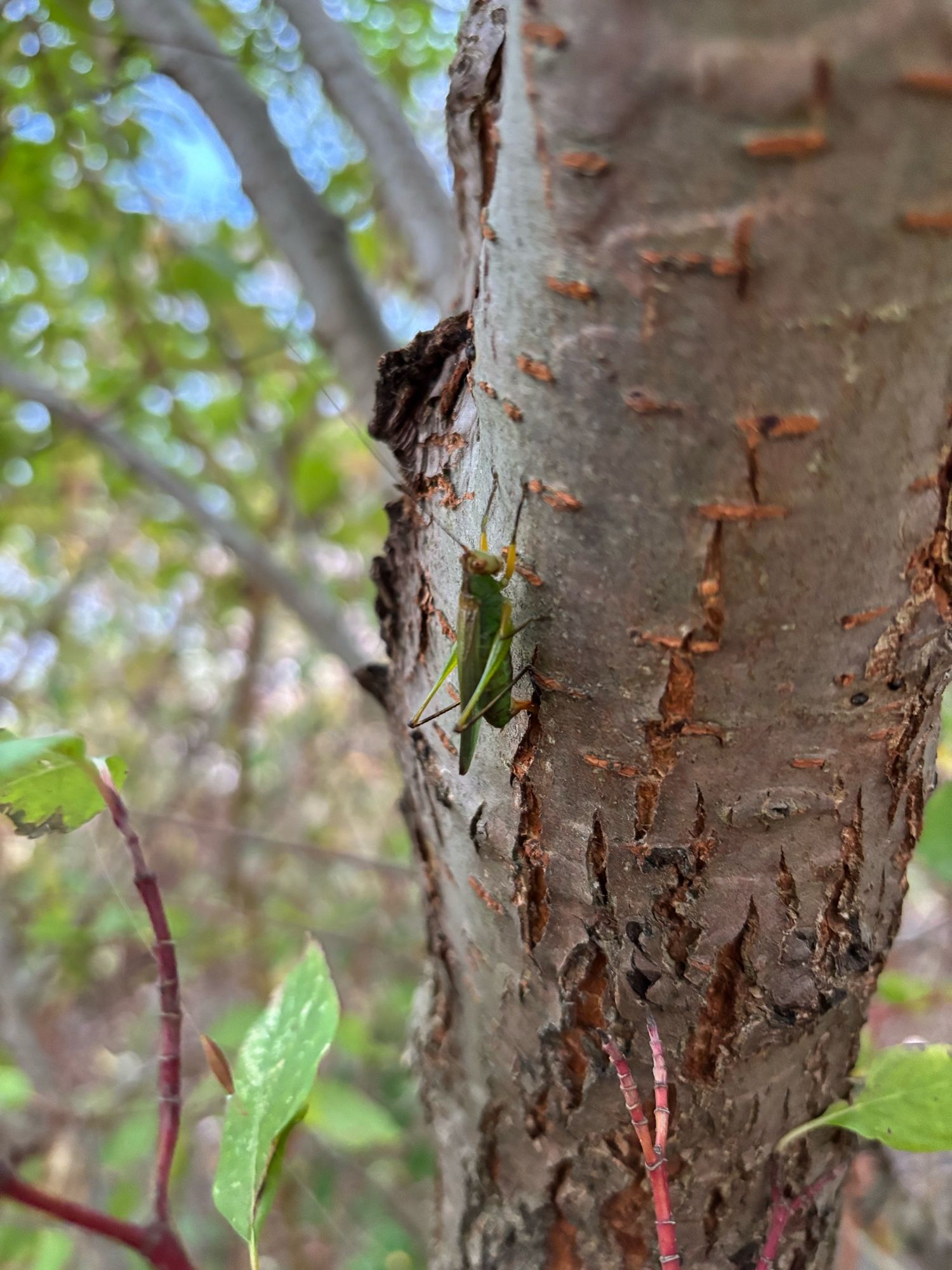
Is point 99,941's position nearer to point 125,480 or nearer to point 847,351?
point 125,480

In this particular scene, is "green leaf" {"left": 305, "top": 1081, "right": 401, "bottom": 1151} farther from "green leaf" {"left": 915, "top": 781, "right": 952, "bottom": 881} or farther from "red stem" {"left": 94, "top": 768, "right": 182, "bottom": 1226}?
"green leaf" {"left": 915, "top": 781, "right": 952, "bottom": 881}

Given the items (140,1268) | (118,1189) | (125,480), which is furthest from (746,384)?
(140,1268)

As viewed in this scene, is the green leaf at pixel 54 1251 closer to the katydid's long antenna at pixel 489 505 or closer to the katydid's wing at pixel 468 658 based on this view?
the katydid's wing at pixel 468 658

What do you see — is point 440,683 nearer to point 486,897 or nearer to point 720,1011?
point 486,897

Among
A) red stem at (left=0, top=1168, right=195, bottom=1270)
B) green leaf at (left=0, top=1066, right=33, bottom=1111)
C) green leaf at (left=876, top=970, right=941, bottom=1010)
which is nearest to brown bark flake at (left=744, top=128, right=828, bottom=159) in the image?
red stem at (left=0, top=1168, right=195, bottom=1270)

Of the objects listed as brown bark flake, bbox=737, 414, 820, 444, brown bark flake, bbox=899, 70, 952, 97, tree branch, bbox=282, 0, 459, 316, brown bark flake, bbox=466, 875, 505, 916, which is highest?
tree branch, bbox=282, 0, 459, 316

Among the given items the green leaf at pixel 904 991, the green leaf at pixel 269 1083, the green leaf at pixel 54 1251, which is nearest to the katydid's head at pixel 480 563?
the green leaf at pixel 269 1083
